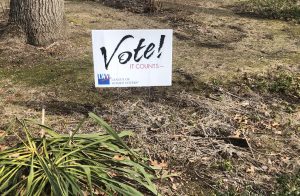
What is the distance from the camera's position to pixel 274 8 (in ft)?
29.9

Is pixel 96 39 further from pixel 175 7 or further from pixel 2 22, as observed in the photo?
pixel 175 7

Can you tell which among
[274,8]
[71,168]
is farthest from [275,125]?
[274,8]

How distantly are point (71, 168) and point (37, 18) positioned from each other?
3.38m

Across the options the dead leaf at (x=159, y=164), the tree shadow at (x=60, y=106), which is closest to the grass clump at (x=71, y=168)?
the dead leaf at (x=159, y=164)

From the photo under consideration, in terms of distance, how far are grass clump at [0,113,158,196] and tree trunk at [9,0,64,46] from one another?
293 centimetres

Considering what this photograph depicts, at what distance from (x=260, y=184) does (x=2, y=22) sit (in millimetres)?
4909

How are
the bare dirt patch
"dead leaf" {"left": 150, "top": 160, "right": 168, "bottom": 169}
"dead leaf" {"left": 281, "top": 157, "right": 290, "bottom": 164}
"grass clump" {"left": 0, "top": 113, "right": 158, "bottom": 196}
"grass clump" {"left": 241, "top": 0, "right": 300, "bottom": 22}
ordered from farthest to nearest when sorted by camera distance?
1. "grass clump" {"left": 241, "top": 0, "right": 300, "bottom": 22}
2. "dead leaf" {"left": 281, "top": 157, "right": 290, "bottom": 164}
3. the bare dirt patch
4. "dead leaf" {"left": 150, "top": 160, "right": 168, "bottom": 169}
5. "grass clump" {"left": 0, "top": 113, "right": 158, "bottom": 196}

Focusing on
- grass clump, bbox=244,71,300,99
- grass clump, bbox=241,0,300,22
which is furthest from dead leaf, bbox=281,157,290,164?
grass clump, bbox=241,0,300,22

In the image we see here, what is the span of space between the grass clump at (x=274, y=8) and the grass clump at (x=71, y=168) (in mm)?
6264

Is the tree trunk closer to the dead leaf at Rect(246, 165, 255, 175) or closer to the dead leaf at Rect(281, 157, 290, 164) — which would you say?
the dead leaf at Rect(246, 165, 255, 175)

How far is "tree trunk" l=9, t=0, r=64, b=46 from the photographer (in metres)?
5.78

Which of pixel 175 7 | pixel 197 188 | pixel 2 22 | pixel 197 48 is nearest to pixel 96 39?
pixel 197 188

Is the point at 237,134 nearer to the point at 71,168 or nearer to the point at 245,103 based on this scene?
the point at 245,103

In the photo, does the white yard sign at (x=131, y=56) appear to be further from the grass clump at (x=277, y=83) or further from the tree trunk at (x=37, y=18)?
the tree trunk at (x=37, y=18)
